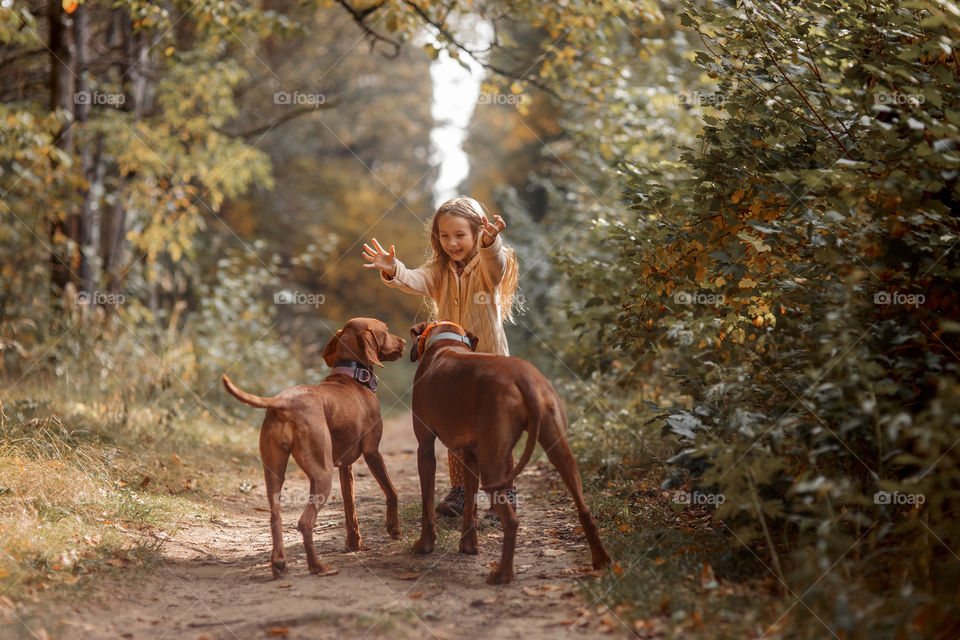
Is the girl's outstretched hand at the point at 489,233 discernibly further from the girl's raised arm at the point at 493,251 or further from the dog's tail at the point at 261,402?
the dog's tail at the point at 261,402

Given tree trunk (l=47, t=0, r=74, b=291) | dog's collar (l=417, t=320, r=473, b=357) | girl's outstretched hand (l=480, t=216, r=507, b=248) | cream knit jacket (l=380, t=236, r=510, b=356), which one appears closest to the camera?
dog's collar (l=417, t=320, r=473, b=357)

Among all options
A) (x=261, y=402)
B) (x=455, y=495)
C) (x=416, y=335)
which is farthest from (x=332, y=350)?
(x=455, y=495)

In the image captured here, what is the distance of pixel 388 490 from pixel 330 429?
0.68m

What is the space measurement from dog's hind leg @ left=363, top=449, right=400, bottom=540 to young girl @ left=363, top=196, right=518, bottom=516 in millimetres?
492

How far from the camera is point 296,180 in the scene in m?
20.9

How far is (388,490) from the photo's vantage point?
191 inches

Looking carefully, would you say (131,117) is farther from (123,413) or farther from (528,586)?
(528,586)

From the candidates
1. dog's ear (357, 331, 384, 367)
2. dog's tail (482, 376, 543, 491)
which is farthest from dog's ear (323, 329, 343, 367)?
dog's tail (482, 376, 543, 491)

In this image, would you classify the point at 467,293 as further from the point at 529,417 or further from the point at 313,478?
the point at 313,478

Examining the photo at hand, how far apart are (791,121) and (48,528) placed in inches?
191

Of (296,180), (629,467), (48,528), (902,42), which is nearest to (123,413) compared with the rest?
(48,528)

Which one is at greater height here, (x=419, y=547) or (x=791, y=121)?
(x=791, y=121)

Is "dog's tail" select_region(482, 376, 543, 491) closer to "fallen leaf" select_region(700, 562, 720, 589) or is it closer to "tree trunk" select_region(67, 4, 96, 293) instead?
"fallen leaf" select_region(700, 562, 720, 589)

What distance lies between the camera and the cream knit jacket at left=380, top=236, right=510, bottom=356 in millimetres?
5148
